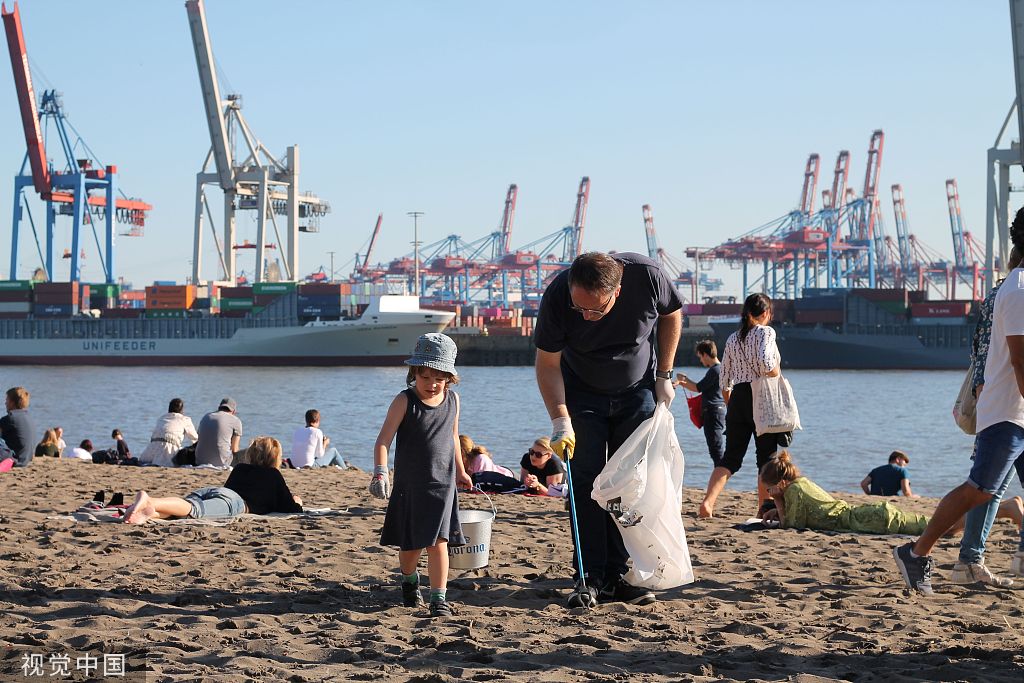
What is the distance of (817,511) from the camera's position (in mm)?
6586

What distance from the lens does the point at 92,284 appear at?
68.3 meters

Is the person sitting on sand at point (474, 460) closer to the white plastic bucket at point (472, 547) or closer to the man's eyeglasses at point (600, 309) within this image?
the white plastic bucket at point (472, 547)

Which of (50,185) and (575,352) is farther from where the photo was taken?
(50,185)

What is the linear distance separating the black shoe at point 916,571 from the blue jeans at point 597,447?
113cm

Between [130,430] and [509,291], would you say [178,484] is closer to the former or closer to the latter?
[130,430]

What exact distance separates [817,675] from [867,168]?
103 meters

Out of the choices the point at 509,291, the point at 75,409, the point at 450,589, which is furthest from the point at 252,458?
the point at 509,291

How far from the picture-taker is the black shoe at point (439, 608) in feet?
14.8

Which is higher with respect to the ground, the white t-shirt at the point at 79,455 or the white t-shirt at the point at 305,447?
the white t-shirt at the point at 305,447

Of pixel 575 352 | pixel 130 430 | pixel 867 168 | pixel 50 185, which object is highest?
pixel 867 168

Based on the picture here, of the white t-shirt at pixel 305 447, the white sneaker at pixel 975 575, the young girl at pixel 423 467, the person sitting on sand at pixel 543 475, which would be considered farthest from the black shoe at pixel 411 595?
the white t-shirt at pixel 305 447

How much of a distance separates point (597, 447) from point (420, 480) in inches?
27.7

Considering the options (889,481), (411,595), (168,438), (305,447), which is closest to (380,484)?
(411,595)

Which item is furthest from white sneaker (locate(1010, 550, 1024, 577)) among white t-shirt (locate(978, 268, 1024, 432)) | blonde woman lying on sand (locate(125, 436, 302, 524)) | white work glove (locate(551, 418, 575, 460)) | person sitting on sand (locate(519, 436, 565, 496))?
blonde woman lying on sand (locate(125, 436, 302, 524))
